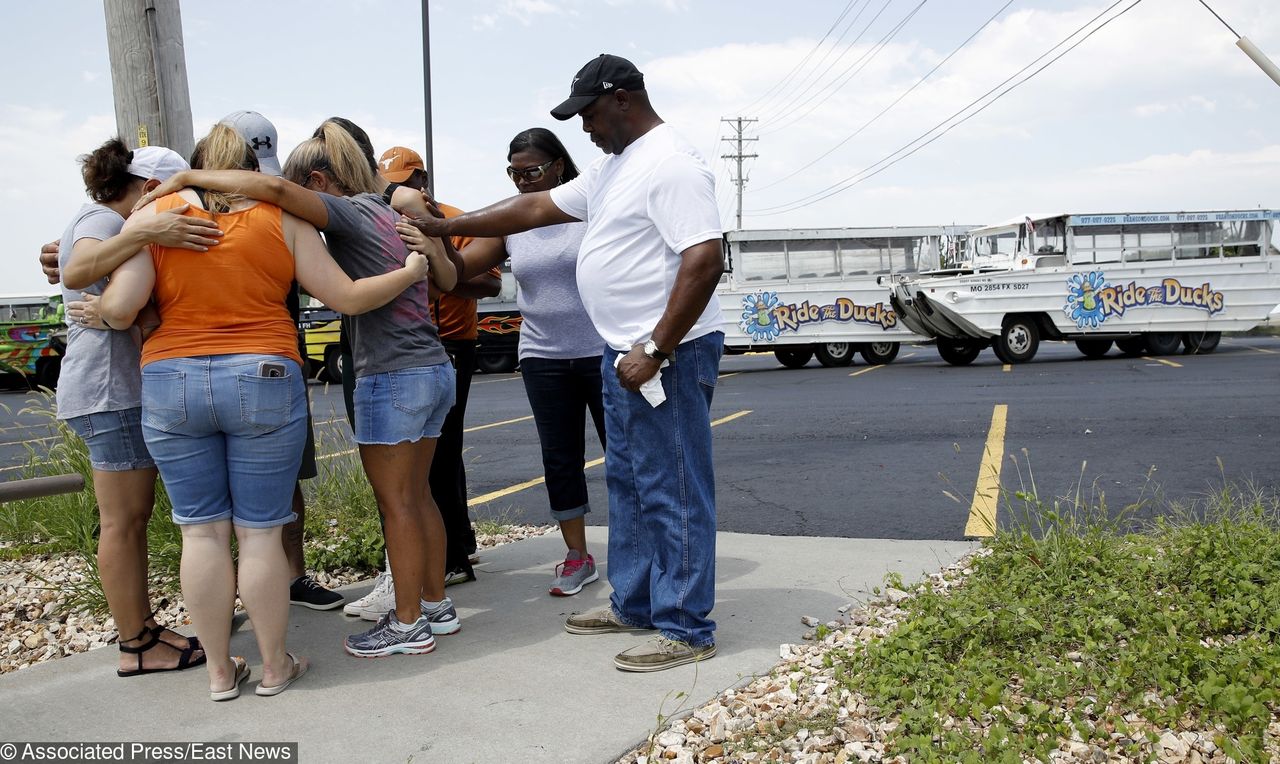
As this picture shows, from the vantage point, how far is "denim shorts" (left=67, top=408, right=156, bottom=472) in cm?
332

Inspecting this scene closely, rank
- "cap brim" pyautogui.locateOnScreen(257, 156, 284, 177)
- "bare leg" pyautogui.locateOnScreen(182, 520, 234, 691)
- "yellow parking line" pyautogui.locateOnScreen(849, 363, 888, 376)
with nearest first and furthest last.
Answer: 1. "bare leg" pyautogui.locateOnScreen(182, 520, 234, 691)
2. "cap brim" pyautogui.locateOnScreen(257, 156, 284, 177)
3. "yellow parking line" pyautogui.locateOnScreen(849, 363, 888, 376)

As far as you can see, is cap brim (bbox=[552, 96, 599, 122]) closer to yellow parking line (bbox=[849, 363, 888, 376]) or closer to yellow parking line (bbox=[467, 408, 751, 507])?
yellow parking line (bbox=[467, 408, 751, 507])

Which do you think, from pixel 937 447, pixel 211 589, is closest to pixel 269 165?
pixel 211 589

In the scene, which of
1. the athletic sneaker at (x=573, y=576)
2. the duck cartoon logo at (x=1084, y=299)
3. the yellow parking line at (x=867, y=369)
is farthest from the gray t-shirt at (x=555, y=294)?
the duck cartoon logo at (x=1084, y=299)

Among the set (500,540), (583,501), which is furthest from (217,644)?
(500,540)

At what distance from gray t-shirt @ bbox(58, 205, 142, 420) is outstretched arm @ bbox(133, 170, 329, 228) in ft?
1.00

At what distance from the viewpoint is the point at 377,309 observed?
349cm

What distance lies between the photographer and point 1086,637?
10.2ft

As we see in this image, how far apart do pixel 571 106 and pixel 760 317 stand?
55.3 ft

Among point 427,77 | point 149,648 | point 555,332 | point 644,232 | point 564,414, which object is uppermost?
point 427,77

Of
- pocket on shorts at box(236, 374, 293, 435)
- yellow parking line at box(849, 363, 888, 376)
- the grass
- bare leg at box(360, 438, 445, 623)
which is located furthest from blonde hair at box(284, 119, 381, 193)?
yellow parking line at box(849, 363, 888, 376)

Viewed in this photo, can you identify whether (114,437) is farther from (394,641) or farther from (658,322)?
(658,322)

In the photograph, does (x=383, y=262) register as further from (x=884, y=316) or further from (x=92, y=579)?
(x=884, y=316)

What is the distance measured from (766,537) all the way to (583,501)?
1219 mm
